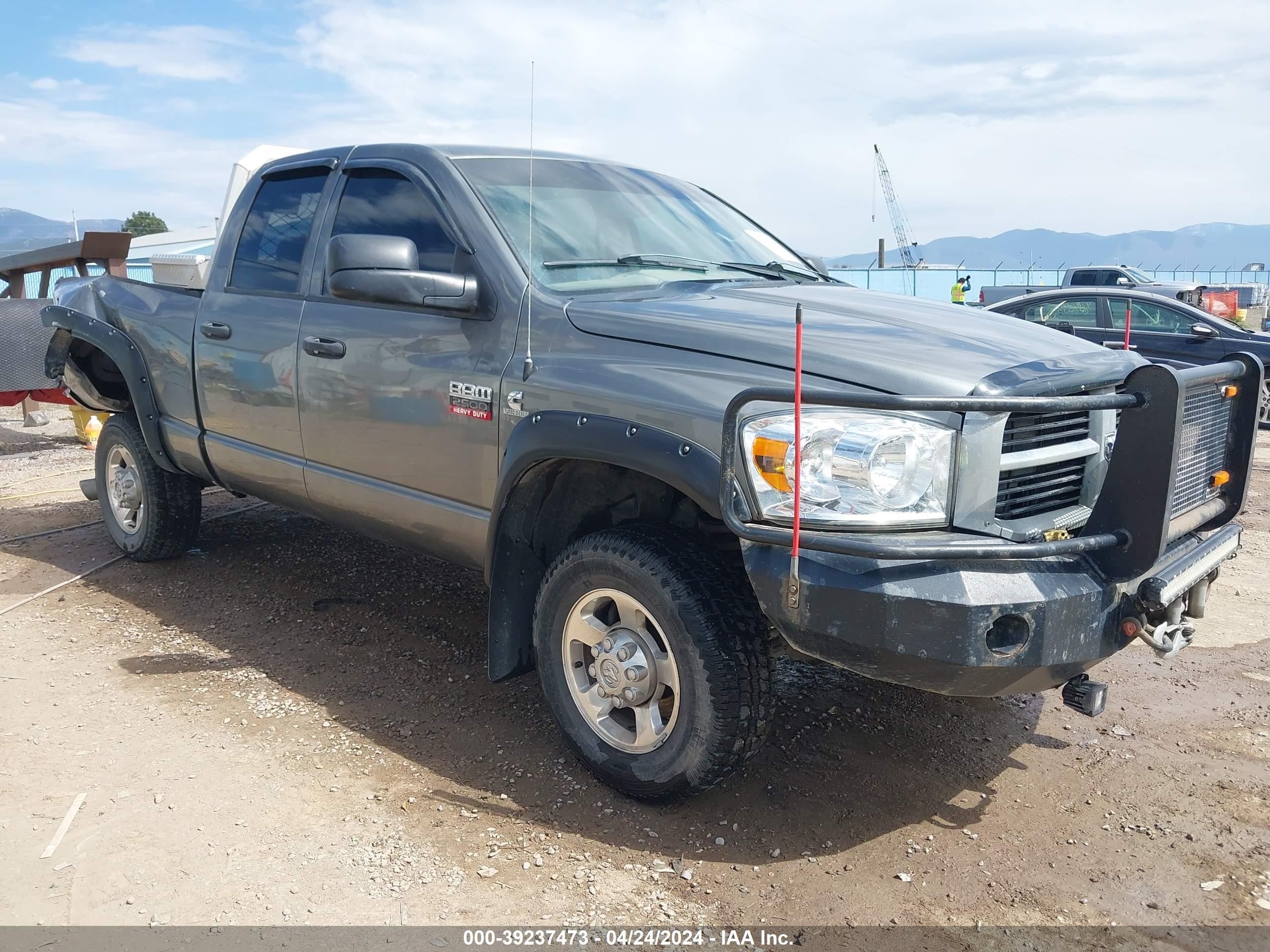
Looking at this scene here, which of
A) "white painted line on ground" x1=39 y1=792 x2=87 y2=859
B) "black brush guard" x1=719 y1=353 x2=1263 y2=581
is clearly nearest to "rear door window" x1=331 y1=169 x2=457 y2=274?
"black brush guard" x1=719 y1=353 x2=1263 y2=581

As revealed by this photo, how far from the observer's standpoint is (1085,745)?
12.2 feet

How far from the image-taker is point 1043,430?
277 centimetres

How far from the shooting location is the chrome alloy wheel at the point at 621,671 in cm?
306

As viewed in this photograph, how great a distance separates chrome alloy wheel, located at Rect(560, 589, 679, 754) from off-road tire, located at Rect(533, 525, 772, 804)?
4 cm

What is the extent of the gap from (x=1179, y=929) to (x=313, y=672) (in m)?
3.20

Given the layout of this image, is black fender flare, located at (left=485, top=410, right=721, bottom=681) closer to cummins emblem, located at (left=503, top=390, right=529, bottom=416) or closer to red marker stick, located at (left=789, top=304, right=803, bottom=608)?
cummins emblem, located at (left=503, top=390, right=529, bottom=416)

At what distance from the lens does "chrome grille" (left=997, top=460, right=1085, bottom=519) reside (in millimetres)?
2684

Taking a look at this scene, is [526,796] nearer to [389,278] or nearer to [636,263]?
[389,278]

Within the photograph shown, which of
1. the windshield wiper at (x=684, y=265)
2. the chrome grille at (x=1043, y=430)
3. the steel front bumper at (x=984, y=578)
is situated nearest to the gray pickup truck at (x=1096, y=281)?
the windshield wiper at (x=684, y=265)

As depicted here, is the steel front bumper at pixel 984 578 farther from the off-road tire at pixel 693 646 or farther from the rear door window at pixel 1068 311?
the rear door window at pixel 1068 311

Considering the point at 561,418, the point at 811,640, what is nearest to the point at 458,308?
the point at 561,418

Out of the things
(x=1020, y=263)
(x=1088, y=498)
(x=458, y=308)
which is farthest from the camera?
(x=1020, y=263)

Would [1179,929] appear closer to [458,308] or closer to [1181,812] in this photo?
[1181,812]

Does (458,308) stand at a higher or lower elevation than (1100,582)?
higher
